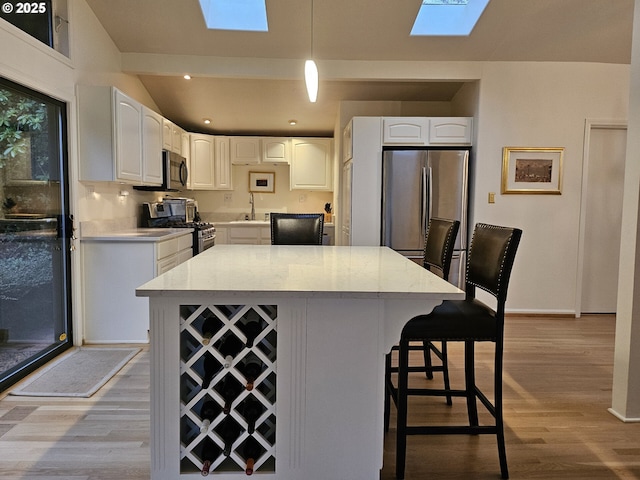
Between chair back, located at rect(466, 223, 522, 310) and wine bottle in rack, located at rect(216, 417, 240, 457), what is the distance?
112 cm

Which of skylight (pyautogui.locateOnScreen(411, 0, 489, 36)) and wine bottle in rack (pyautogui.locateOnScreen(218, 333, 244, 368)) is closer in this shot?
wine bottle in rack (pyautogui.locateOnScreen(218, 333, 244, 368))

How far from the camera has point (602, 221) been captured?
4379mm

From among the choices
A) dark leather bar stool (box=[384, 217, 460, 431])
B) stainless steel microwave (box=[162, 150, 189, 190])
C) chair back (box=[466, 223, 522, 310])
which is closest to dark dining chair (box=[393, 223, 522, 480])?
chair back (box=[466, 223, 522, 310])

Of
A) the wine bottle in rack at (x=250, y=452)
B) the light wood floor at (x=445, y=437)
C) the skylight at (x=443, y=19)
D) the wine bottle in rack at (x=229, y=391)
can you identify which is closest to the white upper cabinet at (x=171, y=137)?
the light wood floor at (x=445, y=437)

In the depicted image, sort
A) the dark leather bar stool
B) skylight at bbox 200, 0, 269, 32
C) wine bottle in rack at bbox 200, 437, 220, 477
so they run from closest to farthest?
wine bottle in rack at bbox 200, 437, 220, 477 → the dark leather bar stool → skylight at bbox 200, 0, 269, 32

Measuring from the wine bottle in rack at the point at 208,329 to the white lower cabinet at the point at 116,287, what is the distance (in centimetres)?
203

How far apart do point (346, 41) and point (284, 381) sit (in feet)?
10.6

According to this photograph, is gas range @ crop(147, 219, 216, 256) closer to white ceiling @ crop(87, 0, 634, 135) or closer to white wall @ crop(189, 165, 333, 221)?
white wall @ crop(189, 165, 333, 221)

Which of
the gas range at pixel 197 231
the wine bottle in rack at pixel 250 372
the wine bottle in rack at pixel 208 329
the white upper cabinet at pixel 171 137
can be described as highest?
the white upper cabinet at pixel 171 137

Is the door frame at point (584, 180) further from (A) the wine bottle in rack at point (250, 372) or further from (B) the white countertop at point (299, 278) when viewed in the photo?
(A) the wine bottle in rack at point (250, 372)

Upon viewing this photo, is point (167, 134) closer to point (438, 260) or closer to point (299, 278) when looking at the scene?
point (438, 260)

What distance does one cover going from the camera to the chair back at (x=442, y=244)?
89.0 inches

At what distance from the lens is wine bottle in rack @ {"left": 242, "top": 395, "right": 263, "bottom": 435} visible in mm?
1538

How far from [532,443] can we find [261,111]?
4.56m
